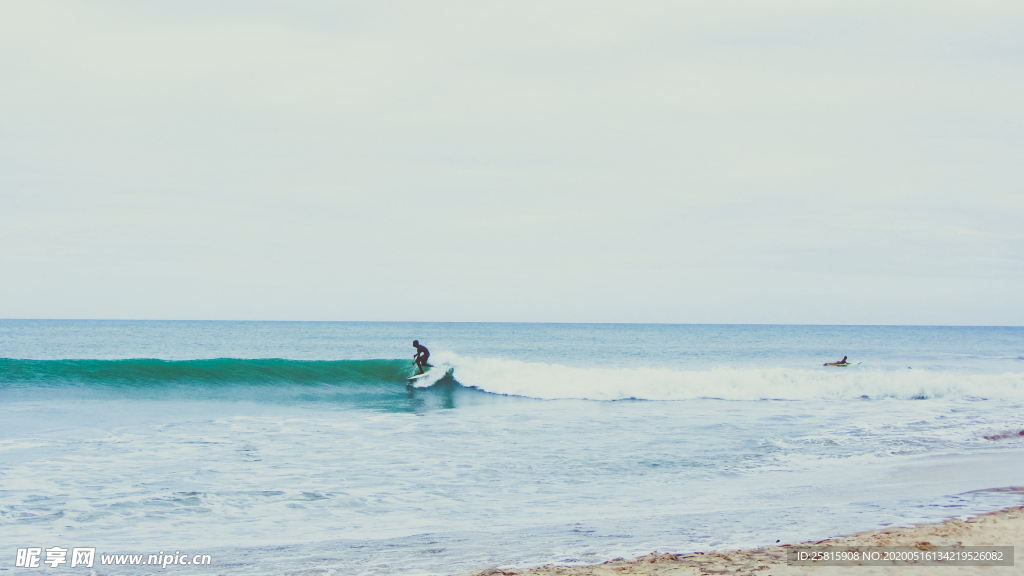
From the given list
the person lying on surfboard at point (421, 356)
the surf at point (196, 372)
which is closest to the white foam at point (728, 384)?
the person lying on surfboard at point (421, 356)

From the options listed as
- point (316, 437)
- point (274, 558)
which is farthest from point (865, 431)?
point (274, 558)

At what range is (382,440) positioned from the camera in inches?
423

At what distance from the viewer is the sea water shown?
564 centimetres

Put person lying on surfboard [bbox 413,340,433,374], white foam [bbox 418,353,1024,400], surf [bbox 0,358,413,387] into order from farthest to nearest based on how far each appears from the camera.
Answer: person lying on surfboard [bbox 413,340,433,374]
surf [bbox 0,358,413,387]
white foam [bbox 418,353,1024,400]

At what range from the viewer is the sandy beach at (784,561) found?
4.54 metres

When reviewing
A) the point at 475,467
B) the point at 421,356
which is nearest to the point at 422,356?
the point at 421,356

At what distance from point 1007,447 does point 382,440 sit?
32.6 ft

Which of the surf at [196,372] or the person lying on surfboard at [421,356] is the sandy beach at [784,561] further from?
the surf at [196,372]

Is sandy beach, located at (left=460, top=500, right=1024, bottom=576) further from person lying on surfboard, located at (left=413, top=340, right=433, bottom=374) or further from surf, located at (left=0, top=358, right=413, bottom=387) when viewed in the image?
surf, located at (left=0, top=358, right=413, bottom=387)

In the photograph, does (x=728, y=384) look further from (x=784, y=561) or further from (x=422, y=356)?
(x=784, y=561)

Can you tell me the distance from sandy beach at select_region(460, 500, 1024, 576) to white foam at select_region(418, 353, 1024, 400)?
12.4 m

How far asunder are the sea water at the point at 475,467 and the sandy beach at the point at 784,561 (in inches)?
11.3

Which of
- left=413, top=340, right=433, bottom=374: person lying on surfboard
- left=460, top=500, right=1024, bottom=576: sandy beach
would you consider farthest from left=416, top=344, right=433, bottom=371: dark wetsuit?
left=460, top=500, right=1024, bottom=576: sandy beach

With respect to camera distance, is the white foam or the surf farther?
the surf
